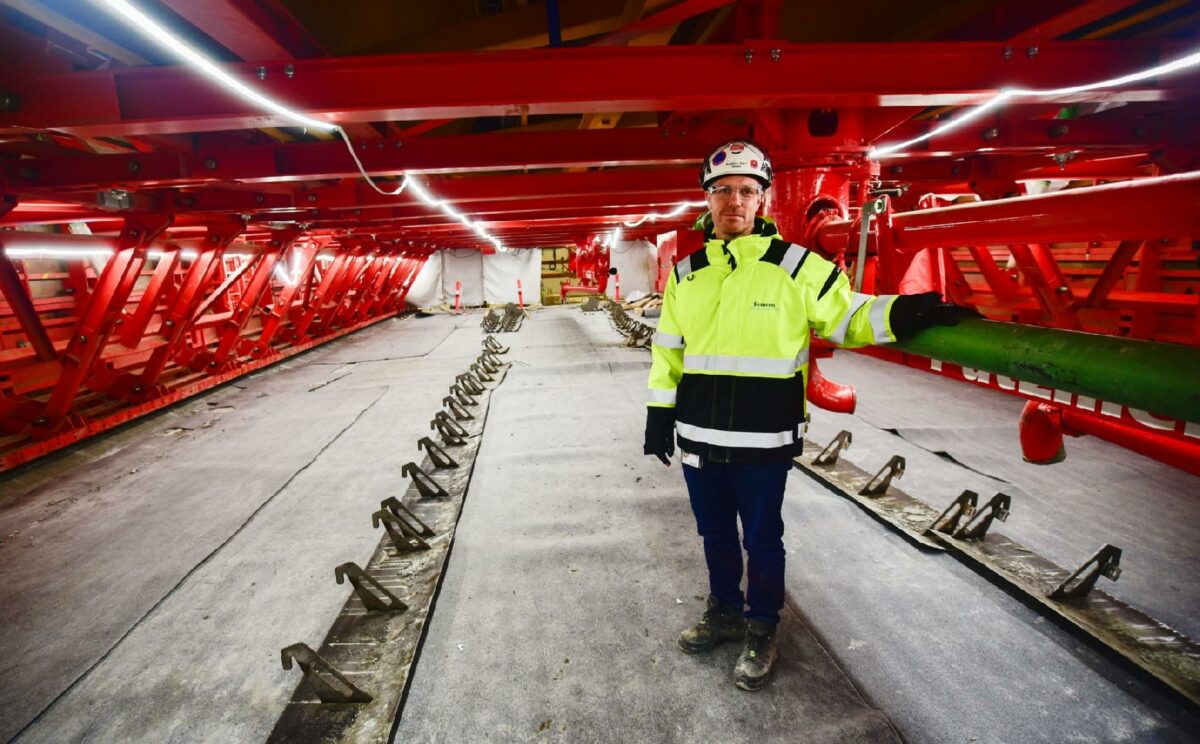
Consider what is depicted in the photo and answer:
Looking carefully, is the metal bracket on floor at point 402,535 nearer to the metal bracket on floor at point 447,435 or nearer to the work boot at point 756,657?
the metal bracket on floor at point 447,435

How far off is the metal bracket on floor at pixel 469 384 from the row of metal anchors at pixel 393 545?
0.42 m

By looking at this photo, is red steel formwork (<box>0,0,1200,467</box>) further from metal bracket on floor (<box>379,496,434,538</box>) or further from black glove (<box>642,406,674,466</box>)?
metal bracket on floor (<box>379,496,434,538</box>)

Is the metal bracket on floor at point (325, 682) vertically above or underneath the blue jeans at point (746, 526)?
underneath

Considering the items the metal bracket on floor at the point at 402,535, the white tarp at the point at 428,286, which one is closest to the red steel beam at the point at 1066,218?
the metal bracket on floor at the point at 402,535

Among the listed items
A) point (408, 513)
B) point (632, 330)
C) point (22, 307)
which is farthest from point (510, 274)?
point (408, 513)

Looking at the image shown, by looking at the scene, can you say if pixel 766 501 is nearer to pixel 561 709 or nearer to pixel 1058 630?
pixel 561 709

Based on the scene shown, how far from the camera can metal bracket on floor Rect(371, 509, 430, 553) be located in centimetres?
287

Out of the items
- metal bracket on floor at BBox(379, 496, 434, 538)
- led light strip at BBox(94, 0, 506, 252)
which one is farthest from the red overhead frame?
metal bracket on floor at BBox(379, 496, 434, 538)

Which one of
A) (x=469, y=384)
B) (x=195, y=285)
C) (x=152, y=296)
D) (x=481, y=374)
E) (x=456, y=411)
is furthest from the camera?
(x=481, y=374)

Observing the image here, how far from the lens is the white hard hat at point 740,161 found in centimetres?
→ 180

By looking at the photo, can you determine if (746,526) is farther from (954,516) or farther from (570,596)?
(954,516)

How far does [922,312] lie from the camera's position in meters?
1.50

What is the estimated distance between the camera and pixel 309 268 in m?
9.91

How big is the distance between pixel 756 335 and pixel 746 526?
760mm
